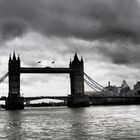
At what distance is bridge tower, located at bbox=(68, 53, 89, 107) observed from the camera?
488 feet

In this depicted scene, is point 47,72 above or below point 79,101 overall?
above

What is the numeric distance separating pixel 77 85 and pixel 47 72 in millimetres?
17965

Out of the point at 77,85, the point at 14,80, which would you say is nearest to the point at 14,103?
the point at 14,80

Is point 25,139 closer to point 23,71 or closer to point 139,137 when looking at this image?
point 139,137

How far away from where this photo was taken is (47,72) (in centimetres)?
14088

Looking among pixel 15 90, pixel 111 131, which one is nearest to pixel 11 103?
pixel 15 90

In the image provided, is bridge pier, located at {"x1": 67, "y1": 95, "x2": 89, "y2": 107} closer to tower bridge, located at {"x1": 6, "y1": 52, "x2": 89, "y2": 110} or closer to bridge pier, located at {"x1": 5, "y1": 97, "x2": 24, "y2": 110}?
tower bridge, located at {"x1": 6, "y1": 52, "x2": 89, "y2": 110}

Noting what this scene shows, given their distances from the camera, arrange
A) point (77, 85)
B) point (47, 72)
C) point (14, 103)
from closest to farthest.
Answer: point (14, 103) < point (47, 72) < point (77, 85)

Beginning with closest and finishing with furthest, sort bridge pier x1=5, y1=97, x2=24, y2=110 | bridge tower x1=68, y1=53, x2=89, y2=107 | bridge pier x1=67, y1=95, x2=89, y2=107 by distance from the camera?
bridge pier x1=5, y1=97, x2=24, y2=110
bridge pier x1=67, y1=95, x2=89, y2=107
bridge tower x1=68, y1=53, x2=89, y2=107

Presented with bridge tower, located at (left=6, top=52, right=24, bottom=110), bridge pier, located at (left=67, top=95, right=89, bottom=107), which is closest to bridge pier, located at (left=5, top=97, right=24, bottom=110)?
bridge tower, located at (left=6, top=52, right=24, bottom=110)

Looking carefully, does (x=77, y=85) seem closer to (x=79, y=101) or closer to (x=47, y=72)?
(x=79, y=101)

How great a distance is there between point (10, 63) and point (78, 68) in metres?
25.4

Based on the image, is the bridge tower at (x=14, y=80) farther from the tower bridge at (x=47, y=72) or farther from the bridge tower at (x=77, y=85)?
the bridge tower at (x=77, y=85)

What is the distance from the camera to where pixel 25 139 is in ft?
107
